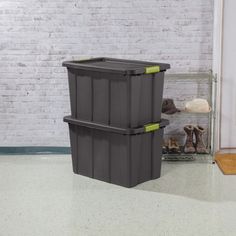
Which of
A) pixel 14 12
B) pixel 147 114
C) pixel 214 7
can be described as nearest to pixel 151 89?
pixel 147 114

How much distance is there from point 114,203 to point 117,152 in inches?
16.8

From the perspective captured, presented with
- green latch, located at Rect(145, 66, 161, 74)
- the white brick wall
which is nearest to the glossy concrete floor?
the white brick wall

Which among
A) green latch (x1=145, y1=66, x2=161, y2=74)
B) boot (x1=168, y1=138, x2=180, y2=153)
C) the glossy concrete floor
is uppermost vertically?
green latch (x1=145, y1=66, x2=161, y2=74)

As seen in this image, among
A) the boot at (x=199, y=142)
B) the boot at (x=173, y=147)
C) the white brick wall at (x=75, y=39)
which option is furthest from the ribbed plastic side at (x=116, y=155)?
the white brick wall at (x=75, y=39)

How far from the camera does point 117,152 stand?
3.73 meters

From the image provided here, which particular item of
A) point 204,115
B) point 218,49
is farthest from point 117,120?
point 218,49

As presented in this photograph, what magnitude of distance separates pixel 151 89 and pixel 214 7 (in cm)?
99

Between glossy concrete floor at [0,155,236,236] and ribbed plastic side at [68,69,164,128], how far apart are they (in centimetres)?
44

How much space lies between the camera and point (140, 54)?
14.4 ft

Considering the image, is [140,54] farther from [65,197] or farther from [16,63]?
[65,197]

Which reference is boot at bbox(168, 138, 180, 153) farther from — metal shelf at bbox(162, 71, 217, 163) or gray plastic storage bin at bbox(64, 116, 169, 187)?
gray plastic storage bin at bbox(64, 116, 169, 187)

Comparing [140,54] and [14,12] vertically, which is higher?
[14,12]

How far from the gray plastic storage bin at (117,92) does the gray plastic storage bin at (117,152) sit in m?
0.06

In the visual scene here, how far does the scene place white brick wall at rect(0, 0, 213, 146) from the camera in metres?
4.32
